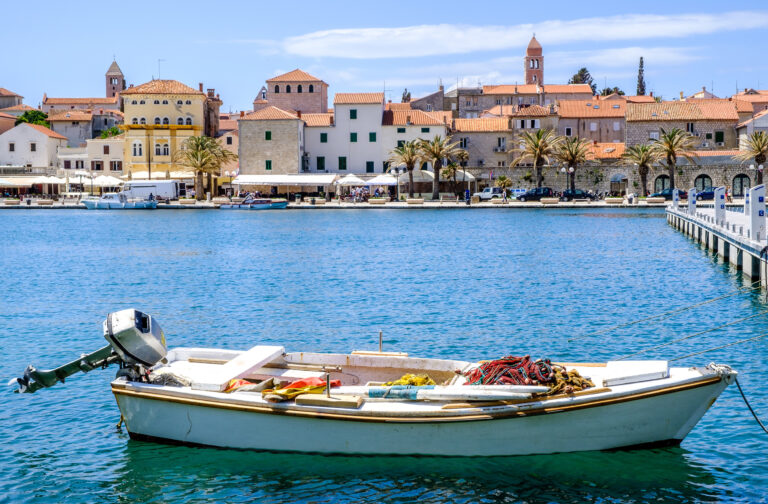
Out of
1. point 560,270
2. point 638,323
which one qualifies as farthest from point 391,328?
point 560,270

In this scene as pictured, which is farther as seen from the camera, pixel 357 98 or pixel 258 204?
pixel 357 98

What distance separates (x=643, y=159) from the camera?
7988 centimetres

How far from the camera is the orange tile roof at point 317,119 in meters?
91.4

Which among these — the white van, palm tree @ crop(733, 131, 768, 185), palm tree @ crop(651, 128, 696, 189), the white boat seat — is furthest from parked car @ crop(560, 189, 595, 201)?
the white boat seat

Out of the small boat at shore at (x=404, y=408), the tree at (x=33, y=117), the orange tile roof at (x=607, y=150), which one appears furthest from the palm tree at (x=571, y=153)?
the tree at (x=33, y=117)

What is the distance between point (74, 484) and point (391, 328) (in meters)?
11.2

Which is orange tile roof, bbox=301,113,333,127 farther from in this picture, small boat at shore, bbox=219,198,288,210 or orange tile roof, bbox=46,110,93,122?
orange tile roof, bbox=46,110,93,122

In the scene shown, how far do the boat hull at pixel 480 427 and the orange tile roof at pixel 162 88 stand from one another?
8961 cm

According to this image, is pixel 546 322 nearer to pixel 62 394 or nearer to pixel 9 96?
pixel 62 394

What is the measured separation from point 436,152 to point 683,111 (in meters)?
27.4

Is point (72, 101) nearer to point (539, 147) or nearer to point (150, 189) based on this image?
point (150, 189)

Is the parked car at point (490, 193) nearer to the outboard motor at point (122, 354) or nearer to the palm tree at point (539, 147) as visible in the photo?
the palm tree at point (539, 147)

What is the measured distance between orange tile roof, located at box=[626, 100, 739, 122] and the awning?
106 ft

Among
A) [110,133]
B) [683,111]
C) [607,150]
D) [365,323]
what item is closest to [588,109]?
[607,150]
